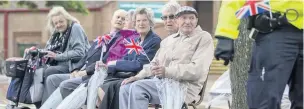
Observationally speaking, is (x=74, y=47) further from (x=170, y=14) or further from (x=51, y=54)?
(x=170, y=14)

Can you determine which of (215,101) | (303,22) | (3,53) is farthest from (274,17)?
(3,53)

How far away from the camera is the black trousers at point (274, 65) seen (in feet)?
16.4

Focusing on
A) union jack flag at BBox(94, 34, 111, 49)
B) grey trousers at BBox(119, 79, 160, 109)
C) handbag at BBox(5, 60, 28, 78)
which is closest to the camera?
grey trousers at BBox(119, 79, 160, 109)

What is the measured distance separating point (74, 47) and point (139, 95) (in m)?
2.70

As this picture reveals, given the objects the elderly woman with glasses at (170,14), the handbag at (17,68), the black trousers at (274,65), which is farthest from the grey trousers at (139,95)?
the handbag at (17,68)

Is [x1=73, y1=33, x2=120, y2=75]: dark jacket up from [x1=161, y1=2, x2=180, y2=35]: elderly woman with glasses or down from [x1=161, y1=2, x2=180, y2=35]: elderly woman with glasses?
down

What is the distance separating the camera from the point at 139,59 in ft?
25.6

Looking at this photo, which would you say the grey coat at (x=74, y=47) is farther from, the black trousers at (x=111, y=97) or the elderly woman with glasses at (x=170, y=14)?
the black trousers at (x=111, y=97)

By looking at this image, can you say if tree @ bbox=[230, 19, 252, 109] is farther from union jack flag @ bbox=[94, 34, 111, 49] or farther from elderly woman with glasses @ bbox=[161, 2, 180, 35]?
union jack flag @ bbox=[94, 34, 111, 49]

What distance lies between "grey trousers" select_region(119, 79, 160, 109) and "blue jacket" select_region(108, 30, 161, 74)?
592mm

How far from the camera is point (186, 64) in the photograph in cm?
690

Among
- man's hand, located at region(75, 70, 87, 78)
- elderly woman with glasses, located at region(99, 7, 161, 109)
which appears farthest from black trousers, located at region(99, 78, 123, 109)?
man's hand, located at region(75, 70, 87, 78)

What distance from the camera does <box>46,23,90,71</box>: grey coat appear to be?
9.43 meters

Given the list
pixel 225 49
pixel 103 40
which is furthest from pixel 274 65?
pixel 103 40
